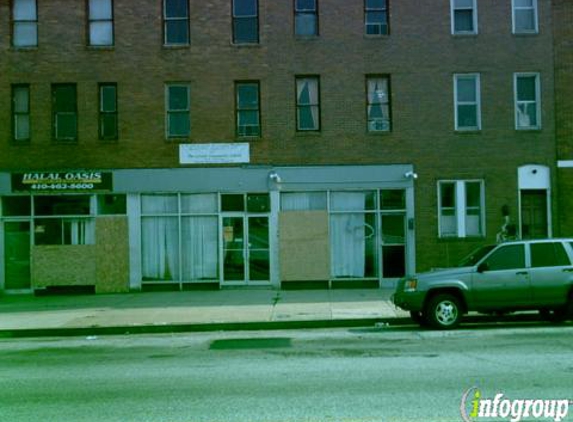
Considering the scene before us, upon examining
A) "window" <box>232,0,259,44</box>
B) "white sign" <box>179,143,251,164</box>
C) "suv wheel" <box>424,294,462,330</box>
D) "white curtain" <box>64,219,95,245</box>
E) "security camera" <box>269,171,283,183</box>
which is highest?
"window" <box>232,0,259,44</box>

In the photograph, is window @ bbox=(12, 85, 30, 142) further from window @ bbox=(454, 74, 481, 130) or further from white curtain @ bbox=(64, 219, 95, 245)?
window @ bbox=(454, 74, 481, 130)

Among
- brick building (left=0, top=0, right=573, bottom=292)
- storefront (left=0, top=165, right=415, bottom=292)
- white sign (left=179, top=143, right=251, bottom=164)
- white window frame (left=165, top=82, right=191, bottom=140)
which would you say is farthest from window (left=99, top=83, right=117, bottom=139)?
A: white sign (left=179, top=143, right=251, bottom=164)

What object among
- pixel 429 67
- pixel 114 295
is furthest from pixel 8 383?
pixel 429 67

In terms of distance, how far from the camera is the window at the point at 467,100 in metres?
22.6

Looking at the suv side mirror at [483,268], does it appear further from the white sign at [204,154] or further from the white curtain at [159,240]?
the white curtain at [159,240]

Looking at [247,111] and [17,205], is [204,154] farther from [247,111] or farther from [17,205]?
[17,205]

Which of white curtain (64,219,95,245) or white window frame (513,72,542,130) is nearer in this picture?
white window frame (513,72,542,130)

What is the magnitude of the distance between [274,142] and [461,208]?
595cm

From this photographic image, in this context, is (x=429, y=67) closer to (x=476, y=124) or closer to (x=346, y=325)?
(x=476, y=124)

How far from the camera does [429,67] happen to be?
22453 mm

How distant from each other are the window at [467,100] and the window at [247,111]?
6.05 m

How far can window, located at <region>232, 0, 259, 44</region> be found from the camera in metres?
22.6

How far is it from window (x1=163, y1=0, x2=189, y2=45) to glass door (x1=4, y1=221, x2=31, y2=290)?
7143 mm

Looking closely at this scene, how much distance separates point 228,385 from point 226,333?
576 cm
